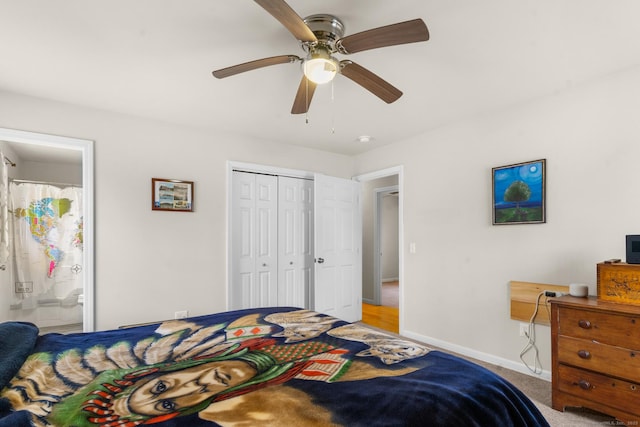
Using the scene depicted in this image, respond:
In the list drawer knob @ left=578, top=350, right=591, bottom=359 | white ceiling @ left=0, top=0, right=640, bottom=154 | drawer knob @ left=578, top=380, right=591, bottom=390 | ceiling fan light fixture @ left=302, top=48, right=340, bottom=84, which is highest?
white ceiling @ left=0, top=0, right=640, bottom=154

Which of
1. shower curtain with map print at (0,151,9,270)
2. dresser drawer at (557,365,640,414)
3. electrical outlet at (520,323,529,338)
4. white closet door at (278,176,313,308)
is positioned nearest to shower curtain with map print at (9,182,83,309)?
shower curtain with map print at (0,151,9,270)

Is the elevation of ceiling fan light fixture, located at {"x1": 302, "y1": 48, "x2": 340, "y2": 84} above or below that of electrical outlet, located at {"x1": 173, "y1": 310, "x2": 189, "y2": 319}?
above

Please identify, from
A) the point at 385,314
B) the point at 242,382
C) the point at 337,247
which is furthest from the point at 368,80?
the point at 385,314

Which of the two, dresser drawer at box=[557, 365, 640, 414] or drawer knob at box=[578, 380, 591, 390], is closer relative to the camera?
dresser drawer at box=[557, 365, 640, 414]

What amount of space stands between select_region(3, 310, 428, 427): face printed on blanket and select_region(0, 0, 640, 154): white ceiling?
1.73 meters

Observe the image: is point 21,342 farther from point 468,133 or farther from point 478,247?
point 468,133

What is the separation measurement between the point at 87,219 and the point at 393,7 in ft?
9.83

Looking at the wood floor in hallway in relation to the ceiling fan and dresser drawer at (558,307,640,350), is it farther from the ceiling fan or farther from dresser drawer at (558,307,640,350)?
the ceiling fan

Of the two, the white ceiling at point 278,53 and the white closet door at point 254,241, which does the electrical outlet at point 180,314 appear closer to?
the white closet door at point 254,241

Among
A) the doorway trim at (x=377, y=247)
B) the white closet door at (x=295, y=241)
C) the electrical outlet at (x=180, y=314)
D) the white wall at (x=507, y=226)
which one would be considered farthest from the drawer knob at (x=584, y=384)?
the doorway trim at (x=377, y=247)

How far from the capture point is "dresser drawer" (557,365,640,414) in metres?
2.01

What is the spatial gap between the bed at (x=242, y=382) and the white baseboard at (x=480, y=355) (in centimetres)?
189

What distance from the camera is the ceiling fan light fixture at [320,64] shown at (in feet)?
6.01

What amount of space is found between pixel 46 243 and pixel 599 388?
5.66m
